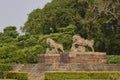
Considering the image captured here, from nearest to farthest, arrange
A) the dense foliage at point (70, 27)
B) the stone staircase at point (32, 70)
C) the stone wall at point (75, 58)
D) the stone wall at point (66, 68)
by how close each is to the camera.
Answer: the stone staircase at point (32, 70) < the stone wall at point (66, 68) < the stone wall at point (75, 58) < the dense foliage at point (70, 27)

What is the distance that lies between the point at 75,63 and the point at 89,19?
13568 mm

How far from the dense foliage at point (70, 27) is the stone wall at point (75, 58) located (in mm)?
8140

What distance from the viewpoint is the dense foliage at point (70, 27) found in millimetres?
40531

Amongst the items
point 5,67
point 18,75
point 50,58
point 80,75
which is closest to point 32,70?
point 5,67

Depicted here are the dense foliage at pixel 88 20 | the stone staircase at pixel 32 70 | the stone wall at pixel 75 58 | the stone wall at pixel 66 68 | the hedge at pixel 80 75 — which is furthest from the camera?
the dense foliage at pixel 88 20

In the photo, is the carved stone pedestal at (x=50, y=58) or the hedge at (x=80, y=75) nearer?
→ the hedge at (x=80, y=75)

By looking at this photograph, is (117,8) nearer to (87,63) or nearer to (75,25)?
(75,25)

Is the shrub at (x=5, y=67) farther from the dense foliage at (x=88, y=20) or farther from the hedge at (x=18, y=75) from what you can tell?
the dense foliage at (x=88, y=20)

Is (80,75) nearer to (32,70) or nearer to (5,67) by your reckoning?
(32,70)

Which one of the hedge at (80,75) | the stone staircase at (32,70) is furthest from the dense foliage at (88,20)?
the hedge at (80,75)

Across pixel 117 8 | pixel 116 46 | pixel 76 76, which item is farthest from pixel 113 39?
pixel 76 76

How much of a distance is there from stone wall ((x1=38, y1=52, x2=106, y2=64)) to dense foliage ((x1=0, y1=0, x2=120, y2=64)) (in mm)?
8140

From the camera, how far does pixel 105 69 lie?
27.9m

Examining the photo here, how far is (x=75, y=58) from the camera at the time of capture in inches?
1152
